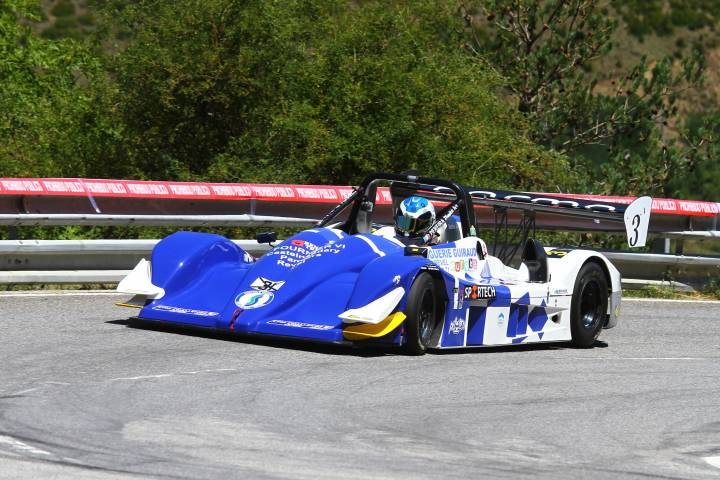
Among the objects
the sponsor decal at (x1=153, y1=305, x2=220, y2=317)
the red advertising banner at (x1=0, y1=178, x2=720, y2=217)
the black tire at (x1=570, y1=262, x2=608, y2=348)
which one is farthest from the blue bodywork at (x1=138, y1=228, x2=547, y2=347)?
the red advertising banner at (x1=0, y1=178, x2=720, y2=217)

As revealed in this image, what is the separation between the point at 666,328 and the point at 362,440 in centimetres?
675

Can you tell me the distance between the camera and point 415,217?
10.4 meters

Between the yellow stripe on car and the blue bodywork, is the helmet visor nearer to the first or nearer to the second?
the blue bodywork

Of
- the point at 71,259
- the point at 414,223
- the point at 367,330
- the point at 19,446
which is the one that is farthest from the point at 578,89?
the point at 19,446

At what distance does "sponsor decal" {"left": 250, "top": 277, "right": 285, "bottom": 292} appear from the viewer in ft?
31.4

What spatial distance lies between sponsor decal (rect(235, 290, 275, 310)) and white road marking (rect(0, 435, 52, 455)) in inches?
140

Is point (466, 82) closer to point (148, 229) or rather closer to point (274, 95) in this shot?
point (274, 95)

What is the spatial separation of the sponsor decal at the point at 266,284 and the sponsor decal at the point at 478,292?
148 cm

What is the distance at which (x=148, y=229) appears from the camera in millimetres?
15820

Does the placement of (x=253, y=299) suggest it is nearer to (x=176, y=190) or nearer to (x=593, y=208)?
(x=593, y=208)

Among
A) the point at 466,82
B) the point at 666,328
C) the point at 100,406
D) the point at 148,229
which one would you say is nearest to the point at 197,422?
the point at 100,406

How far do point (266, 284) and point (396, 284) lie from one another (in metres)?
1.01

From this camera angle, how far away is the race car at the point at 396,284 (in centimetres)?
936

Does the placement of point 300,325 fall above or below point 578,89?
below
